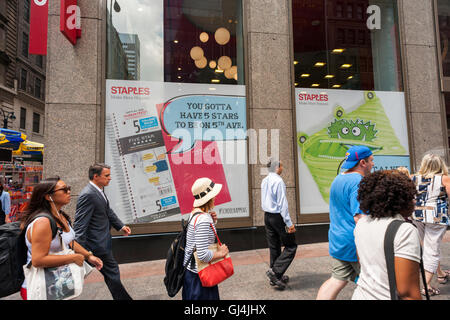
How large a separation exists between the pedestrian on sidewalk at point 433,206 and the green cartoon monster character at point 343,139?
8.90ft

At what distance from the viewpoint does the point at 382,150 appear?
23.5 feet

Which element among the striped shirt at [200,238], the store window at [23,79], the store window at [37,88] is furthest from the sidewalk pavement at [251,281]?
the store window at [37,88]

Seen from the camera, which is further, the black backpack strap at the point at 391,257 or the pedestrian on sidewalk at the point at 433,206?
the pedestrian on sidewalk at the point at 433,206

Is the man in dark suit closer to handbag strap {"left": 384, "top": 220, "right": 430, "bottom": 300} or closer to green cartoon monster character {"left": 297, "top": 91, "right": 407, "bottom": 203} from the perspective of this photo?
handbag strap {"left": 384, "top": 220, "right": 430, "bottom": 300}

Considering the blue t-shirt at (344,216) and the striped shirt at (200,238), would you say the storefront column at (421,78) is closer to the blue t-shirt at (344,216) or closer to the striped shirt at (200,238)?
the blue t-shirt at (344,216)

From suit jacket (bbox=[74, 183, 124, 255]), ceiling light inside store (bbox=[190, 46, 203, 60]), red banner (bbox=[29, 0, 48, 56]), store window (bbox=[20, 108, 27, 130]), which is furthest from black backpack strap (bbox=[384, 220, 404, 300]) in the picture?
store window (bbox=[20, 108, 27, 130])

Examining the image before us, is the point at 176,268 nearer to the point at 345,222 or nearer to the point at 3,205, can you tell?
the point at 345,222

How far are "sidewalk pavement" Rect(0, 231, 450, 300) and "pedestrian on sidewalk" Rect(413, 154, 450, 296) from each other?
590 mm

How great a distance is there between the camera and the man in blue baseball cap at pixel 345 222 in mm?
2646

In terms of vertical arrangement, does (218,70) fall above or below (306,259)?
above

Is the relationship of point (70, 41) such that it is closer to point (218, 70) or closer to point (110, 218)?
point (218, 70)

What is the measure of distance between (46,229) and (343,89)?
717 centimetres

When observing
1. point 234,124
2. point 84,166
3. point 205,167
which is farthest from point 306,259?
point 84,166

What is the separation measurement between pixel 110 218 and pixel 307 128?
5043 mm
